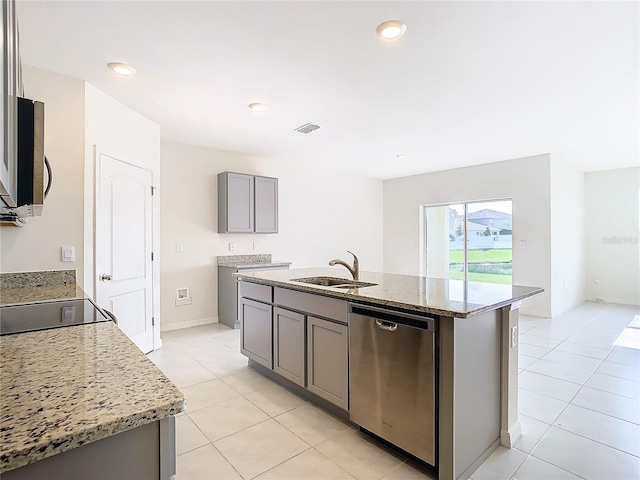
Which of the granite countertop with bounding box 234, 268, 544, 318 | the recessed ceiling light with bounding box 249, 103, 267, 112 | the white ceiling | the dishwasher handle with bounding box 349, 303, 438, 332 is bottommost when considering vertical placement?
the dishwasher handle with bounding box 349, 303, 438, 332

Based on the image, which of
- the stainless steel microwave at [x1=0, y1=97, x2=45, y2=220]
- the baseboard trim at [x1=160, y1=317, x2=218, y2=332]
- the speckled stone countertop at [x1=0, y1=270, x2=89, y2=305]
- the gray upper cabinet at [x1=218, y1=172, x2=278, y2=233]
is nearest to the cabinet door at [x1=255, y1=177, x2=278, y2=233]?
the gray upper cabinet at [x1=218, y1=172, x2=278, y2=233]

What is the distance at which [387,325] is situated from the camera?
Answer: 6.35 ft

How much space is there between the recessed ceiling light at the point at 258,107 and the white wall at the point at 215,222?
1853 millimetres

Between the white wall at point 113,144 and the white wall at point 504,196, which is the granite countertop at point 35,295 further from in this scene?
the white wall at point 504,196

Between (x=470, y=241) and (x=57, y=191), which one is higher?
(x=57, y=191)

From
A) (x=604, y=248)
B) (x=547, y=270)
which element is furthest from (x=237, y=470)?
(x=604, y=248)

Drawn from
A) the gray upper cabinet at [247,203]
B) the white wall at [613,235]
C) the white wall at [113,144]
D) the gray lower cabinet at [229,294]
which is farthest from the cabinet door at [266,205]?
the white wall at [613,235]

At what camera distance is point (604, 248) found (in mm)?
6641

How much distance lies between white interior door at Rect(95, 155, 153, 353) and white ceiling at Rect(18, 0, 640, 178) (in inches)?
29.1

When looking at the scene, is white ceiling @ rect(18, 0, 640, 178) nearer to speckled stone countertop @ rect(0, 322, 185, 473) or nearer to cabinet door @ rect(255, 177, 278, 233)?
cabinet door @ rect(255, 177, 278, 233)

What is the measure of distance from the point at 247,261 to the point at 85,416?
4831 millimetres

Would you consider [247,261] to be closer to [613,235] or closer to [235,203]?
[235,203]

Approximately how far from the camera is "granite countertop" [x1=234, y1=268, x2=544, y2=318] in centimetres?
173

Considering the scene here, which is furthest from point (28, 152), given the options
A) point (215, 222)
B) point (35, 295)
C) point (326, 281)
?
point (215, 222)
